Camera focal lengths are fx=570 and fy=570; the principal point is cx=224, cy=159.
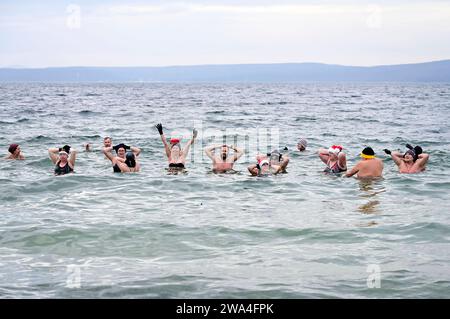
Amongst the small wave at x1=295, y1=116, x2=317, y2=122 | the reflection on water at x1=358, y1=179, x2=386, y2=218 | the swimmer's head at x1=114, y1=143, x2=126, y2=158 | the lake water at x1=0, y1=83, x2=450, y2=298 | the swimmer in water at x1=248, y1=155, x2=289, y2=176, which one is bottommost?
the lake water at x1=0, y1=83, x2=450, y2=298

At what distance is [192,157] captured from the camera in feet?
67.7

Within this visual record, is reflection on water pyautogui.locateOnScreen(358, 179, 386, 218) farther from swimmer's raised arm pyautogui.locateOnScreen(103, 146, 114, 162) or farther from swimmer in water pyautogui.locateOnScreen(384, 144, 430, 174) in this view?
swimmer's raised arm pyautogui.locateOnScreen(103, 146, 114, 162)

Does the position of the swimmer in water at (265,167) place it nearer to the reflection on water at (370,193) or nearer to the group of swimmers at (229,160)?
the group of swimmers at (229,160)

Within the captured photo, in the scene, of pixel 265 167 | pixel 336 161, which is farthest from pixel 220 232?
pixel 336 161

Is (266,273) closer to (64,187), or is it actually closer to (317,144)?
(64,187)

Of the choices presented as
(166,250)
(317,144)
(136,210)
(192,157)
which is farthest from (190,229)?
(317,144)

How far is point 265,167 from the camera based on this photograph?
15.9 m

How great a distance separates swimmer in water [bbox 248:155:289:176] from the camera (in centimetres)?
1573

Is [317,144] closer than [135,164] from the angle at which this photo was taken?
No

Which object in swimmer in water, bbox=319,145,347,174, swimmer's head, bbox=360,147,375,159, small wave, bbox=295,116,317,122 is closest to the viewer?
swimmer's head, bbox=360,147,375,159

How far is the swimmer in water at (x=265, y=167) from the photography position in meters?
15.7

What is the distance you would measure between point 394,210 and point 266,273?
4.79 metres

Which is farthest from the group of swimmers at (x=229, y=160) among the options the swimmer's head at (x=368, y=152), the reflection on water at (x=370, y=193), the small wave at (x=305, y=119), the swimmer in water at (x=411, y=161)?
the small wave at (x=305, y=119)

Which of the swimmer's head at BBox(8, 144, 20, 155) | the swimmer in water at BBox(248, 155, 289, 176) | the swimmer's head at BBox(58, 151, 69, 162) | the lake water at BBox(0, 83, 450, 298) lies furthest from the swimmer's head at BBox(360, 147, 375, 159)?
the swimmer's head at BBox(8, 144, 20, 155)
